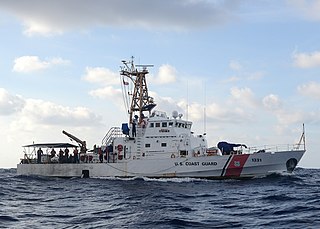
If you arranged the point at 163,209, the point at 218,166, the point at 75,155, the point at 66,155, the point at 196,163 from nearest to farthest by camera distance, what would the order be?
1. the point at 163,209
2. the point at 218,166
3. the point at 196,163
4. the point at 75,155
5. the point at 66,155

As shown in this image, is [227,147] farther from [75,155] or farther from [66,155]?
[66,155]

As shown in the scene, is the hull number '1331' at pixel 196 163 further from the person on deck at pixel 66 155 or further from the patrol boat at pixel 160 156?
the person on deck at pixel 66 155

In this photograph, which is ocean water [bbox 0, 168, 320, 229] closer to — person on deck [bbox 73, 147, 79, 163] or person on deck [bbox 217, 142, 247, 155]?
person on deck [bbox 217, 142, 247, 155]

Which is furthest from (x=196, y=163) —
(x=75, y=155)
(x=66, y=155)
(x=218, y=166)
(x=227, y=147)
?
(x=66, y=155)

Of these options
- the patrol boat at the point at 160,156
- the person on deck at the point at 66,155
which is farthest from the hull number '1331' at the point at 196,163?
the person on deck at the point at 66,155

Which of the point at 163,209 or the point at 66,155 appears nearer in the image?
the point at 163,209

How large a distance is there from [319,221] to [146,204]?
30.5ft

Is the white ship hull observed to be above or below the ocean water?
above

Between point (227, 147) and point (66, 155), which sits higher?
point (227, 147)

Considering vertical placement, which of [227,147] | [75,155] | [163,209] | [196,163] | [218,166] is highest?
[227,147]

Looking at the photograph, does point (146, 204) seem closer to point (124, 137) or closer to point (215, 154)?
point (215, 154)

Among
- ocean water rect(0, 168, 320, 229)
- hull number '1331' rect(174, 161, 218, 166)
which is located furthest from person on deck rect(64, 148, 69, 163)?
ocean water rect(0, 168, 320, 229)

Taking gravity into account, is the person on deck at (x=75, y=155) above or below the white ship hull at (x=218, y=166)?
above

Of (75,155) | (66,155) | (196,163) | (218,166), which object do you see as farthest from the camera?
(66,155)
